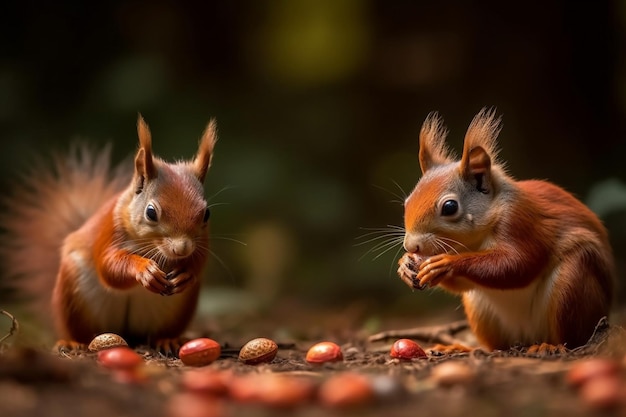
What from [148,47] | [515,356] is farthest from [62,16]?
[515,356]

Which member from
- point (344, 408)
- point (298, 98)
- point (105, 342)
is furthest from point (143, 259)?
point (298, 98)

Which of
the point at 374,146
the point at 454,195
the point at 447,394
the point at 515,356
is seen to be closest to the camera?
the point at 447,394

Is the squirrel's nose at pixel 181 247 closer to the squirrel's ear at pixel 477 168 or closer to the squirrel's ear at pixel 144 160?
the squirrel's ear at pixel 144 160

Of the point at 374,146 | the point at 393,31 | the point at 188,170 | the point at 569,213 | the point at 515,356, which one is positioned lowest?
the point at 515,356

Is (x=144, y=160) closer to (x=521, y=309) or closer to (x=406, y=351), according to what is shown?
(x=406, y=351)

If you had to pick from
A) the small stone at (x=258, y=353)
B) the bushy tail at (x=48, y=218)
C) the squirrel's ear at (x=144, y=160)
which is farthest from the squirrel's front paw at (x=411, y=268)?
the bushy tail at (x=48, y=218)

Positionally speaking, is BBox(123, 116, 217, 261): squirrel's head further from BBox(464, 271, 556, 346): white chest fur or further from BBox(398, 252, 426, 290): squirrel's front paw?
BBox(464, 271, 556, 346): white chest fur

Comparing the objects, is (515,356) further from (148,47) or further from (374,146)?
(148,47)
